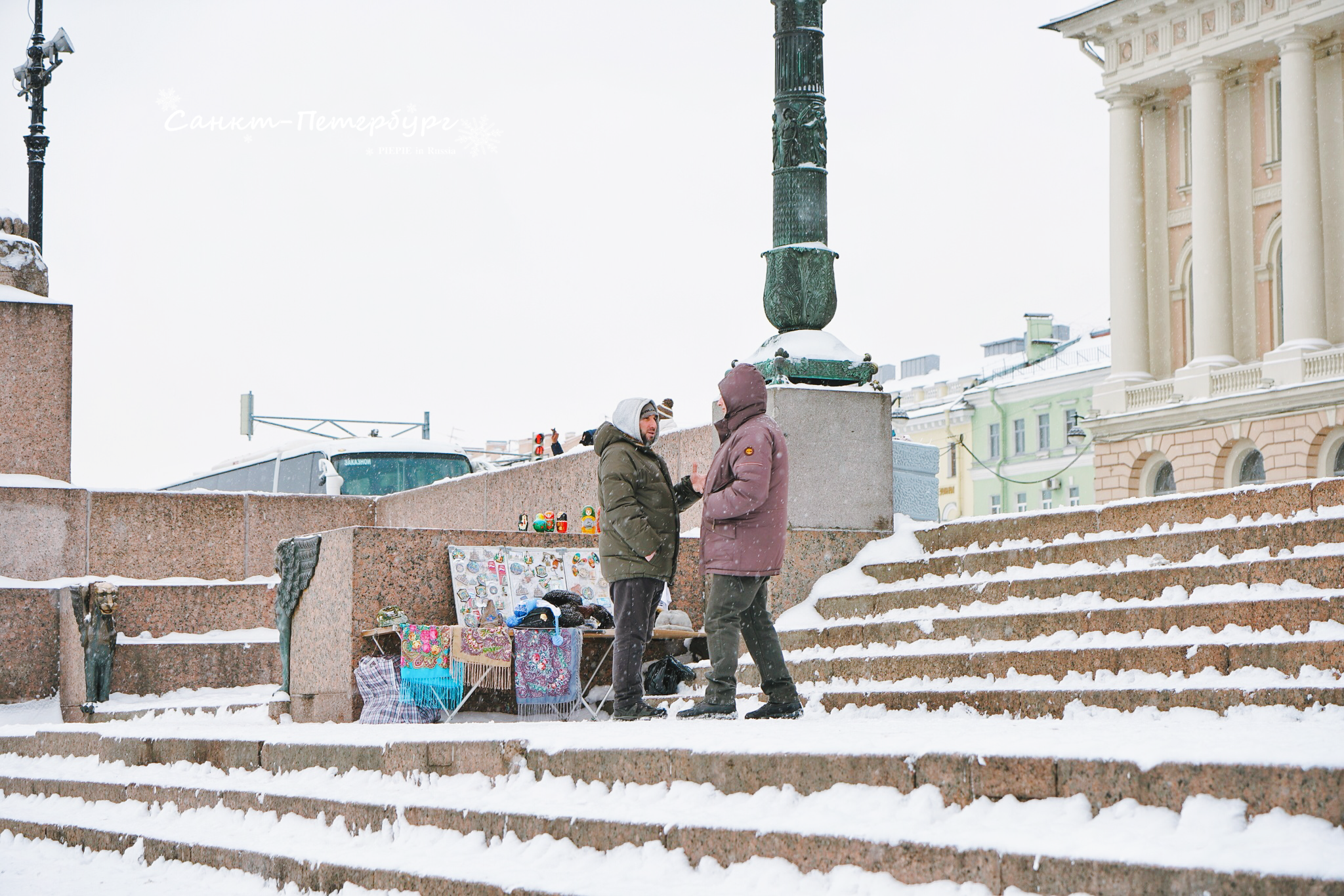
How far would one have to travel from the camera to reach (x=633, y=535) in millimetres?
7230

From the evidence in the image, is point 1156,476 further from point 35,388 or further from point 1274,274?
point 35,388

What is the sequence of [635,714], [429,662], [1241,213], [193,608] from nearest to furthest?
[635,714]
[429,662]
[193,608]
[1241,213]

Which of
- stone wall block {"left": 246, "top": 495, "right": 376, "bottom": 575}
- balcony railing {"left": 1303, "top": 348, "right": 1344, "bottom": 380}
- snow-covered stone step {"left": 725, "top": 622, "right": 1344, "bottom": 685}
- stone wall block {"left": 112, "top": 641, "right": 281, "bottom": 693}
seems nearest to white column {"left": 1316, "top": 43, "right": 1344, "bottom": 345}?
balcony railing {"left": 1303, "top": 348, "right": 1344, "bottom": 380}

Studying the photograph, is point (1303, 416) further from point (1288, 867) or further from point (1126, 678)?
point (1288, 867)

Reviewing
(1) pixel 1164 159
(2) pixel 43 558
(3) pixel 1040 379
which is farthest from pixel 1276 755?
(3) pixel 1040 379

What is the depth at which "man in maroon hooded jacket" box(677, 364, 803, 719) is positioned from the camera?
21.7ft

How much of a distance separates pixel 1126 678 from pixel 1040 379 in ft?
178

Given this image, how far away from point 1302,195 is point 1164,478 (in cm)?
899

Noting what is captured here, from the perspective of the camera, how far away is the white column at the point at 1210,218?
44.7 meters

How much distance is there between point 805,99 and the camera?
10.4 metres

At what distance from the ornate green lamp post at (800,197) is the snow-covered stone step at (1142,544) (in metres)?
1.63

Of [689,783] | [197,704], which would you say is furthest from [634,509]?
[197,704]

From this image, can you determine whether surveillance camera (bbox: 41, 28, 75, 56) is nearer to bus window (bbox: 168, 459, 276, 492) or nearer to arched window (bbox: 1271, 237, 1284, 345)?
bus window (bbox: 168, 459, 276, 492)

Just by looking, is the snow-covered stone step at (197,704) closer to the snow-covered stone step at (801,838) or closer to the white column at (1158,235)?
the snow-covered stone step at (801,838)
